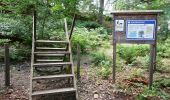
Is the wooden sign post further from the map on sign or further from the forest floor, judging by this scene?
the forest floor

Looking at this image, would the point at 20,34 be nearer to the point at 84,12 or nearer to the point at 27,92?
the point at 27,92

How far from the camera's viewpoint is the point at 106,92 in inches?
249

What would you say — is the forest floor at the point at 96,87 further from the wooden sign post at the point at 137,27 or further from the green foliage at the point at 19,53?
the green foliage at the point at 19,53

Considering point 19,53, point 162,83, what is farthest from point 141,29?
point 19,53

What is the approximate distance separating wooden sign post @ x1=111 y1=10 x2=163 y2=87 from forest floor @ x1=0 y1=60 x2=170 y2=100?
1.96 ft

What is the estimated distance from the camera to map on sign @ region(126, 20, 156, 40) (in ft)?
21.7

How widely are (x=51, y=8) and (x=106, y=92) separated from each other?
438cm

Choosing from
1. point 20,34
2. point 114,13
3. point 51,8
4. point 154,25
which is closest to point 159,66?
point 154,25

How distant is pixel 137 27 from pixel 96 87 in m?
1.93

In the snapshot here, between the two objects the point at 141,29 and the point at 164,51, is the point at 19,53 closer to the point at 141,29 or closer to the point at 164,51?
the point at 141,29

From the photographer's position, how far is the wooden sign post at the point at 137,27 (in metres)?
6.61

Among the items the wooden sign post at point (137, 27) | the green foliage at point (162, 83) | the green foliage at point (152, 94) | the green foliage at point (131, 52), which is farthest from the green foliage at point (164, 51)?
the green foliage at point (152, 94)

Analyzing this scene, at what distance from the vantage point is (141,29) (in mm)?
6641

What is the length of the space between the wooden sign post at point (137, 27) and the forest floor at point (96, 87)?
0.60 m
